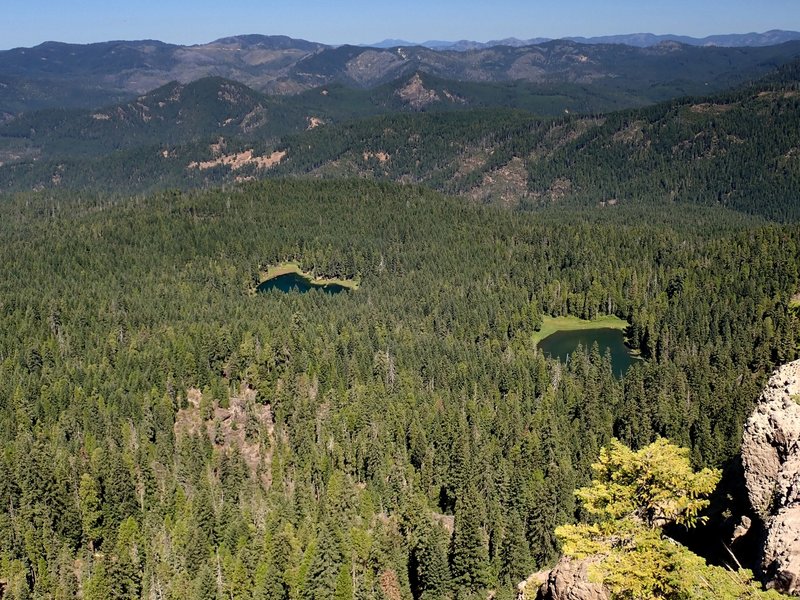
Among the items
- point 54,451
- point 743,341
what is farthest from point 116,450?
point 743,341

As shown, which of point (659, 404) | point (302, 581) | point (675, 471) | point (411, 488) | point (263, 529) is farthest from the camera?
point (659, 404)

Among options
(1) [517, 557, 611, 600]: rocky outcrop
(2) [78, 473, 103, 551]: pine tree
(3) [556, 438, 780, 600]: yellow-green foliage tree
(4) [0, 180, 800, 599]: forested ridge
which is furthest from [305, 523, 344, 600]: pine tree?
(3) [556, 438, 780, 600]: yellow-green foliage tree

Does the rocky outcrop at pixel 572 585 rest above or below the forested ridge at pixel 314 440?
above

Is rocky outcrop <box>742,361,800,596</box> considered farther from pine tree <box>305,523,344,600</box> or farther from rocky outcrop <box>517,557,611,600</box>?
pine tree <box>305,523,344,600</box>

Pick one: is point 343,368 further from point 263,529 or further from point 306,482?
point 263,529

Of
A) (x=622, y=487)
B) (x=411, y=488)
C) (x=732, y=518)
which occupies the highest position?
(x=622, y=487)

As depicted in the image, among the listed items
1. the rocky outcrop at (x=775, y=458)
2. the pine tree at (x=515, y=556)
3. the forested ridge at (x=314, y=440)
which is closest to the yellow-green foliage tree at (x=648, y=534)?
the rocky outcrop at (x=775, y=458)

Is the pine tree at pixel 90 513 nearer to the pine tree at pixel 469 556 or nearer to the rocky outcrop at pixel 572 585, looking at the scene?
the pine tree at pixel 469 556
